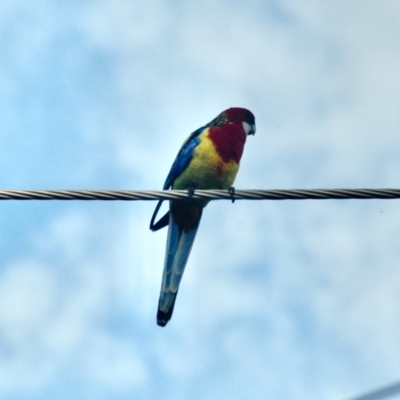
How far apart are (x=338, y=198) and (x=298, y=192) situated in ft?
0.67

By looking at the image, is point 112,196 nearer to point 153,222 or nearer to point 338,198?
point 338,198

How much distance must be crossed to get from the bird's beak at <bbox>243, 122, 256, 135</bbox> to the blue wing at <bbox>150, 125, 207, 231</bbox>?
504mm

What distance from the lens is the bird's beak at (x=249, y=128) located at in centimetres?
590

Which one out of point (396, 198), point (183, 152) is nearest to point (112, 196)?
point (396, 198)

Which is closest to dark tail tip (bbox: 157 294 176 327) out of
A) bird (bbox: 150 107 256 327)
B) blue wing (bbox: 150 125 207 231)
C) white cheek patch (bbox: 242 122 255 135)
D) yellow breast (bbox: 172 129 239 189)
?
bird (bbox: 150 107 256 327)

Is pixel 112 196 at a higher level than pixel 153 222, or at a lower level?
lower

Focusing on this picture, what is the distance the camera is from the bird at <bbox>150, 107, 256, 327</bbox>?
5.14 meters

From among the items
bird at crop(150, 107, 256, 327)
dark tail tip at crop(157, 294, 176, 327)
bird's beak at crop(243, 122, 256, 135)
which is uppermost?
bird's beak at crop(243, 122, 256, 135)

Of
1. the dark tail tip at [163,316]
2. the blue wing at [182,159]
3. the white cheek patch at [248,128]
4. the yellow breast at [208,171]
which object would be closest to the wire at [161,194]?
the dark tail tip at [163,316]

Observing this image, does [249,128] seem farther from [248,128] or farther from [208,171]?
[208,171]

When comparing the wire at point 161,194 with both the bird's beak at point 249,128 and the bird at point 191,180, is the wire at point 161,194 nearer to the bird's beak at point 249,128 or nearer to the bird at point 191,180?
the bird at point 191,180

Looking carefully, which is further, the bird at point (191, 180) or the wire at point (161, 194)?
the bird at point (191, 180)

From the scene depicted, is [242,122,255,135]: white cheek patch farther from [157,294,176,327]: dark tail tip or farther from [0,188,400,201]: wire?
[0,188,400,201]: wire

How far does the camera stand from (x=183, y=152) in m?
5.48
